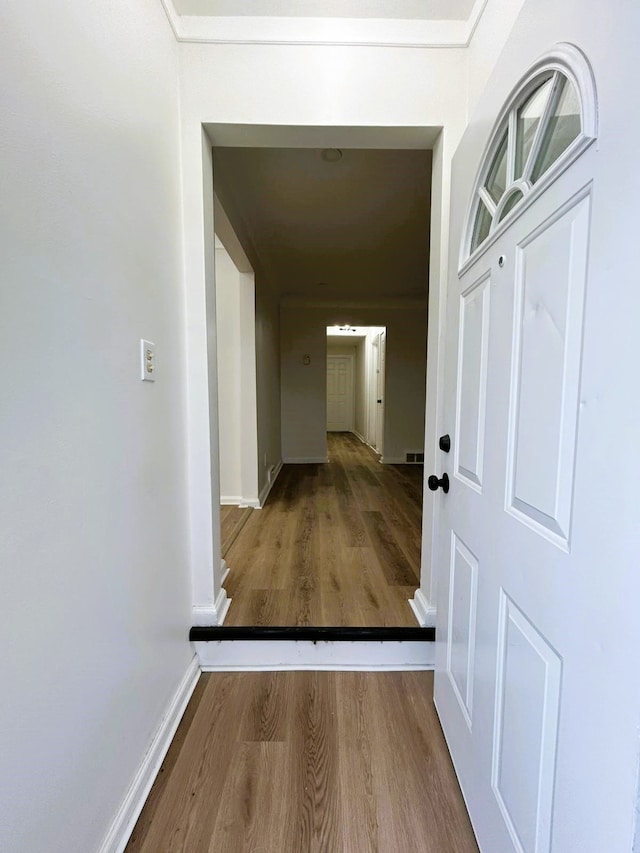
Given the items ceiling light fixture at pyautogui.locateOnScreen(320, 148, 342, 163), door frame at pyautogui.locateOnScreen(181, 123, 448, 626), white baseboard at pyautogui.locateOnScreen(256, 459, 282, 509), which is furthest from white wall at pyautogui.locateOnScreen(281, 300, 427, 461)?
door frame at pyautogui.locateOnScreen(181, 123, 448, 626)

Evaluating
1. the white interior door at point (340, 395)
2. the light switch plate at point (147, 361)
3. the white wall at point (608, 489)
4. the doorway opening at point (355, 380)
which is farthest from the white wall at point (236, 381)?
the white interior door at point (340, 395)

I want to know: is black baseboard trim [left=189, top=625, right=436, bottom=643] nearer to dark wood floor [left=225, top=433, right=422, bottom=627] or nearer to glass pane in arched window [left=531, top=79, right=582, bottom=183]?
dark wood floor [left=225, top=433, right=422, bottom=627]

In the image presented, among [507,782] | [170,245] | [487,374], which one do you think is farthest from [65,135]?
[507,782]

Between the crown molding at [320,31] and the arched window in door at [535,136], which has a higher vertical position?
the crown molding at [320,31]

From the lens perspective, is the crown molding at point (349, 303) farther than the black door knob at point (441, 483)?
Yes

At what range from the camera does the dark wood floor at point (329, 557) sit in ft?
5.26

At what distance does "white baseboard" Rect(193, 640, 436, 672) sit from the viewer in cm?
146

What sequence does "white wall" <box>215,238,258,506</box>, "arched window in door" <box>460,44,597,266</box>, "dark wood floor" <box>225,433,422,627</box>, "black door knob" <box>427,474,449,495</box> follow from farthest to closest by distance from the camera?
"white wall" <box>215,238,258,506</box>
"dark wood floor" <box>225,433,422,627</box>
"black door knob" <box>427,474,449,495</box>
"arched window in door" <box>460,44,597,266</box>

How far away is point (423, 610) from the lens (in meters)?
1.52

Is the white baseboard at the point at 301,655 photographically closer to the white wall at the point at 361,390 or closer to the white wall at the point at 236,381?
the white wall at the point at 236,381

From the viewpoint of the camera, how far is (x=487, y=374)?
90 cm

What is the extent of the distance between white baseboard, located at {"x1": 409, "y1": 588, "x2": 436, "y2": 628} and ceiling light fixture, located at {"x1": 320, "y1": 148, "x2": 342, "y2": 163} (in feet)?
7.24

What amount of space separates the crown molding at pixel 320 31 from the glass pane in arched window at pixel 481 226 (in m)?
0.83

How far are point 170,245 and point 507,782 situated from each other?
1.74 m
